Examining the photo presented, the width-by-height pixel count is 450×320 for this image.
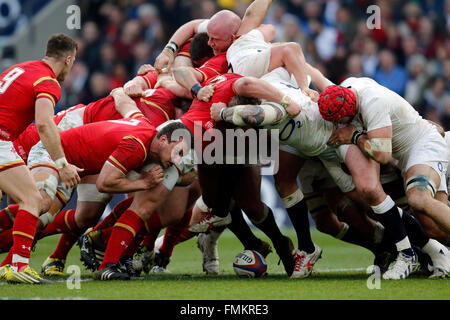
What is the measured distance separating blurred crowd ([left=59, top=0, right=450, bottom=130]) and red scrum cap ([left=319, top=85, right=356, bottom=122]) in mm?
6699

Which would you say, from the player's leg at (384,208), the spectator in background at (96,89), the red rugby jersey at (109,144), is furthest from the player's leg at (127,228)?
the spectator in background at (96,89)

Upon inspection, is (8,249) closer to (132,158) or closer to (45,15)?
(132,158)

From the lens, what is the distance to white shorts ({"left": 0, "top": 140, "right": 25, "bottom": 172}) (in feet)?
19.5

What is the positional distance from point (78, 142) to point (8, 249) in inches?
50.5

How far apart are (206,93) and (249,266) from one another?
156 centimetres

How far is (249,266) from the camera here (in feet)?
22.2

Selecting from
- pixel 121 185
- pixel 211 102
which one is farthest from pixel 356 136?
pixel 121 185

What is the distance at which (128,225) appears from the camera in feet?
20.3

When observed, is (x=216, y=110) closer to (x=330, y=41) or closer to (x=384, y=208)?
(x=384, y=208)

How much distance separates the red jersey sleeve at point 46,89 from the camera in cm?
600
